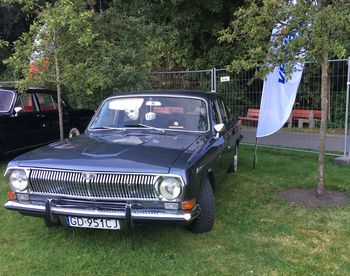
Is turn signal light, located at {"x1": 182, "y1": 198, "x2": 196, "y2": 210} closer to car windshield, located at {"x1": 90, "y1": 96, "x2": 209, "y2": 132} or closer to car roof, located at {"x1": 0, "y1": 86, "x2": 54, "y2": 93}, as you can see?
car windshield, located at {"x1": 90, "y1": 96, "x2": 209, "y2": 132}

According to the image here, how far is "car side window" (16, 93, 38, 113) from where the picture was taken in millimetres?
9068

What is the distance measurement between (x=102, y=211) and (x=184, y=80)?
334 inches

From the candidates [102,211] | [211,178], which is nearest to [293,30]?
[211,178]

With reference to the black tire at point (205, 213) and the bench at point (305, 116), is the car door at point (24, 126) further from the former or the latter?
the bench at point (305, 116)

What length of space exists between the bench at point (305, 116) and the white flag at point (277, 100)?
154 inches

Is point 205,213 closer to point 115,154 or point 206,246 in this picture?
point 206,246

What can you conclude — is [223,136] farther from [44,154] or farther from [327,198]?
[44,154]

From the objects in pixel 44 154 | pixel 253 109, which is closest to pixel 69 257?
pixel 44 154

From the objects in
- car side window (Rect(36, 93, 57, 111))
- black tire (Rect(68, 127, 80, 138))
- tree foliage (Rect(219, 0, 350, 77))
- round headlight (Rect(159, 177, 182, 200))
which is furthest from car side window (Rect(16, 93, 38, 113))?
round headlight (Rect(159, 177, 182, 200))

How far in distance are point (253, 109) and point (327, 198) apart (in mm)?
6681

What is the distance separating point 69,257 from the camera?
4469 millimetres

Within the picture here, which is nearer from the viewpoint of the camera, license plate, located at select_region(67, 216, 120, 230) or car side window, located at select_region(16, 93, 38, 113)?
license plate, located at select_region(67, 216, 120, 230)

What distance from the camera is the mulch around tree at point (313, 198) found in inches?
244

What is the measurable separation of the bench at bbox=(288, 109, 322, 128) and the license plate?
27.7 feet
